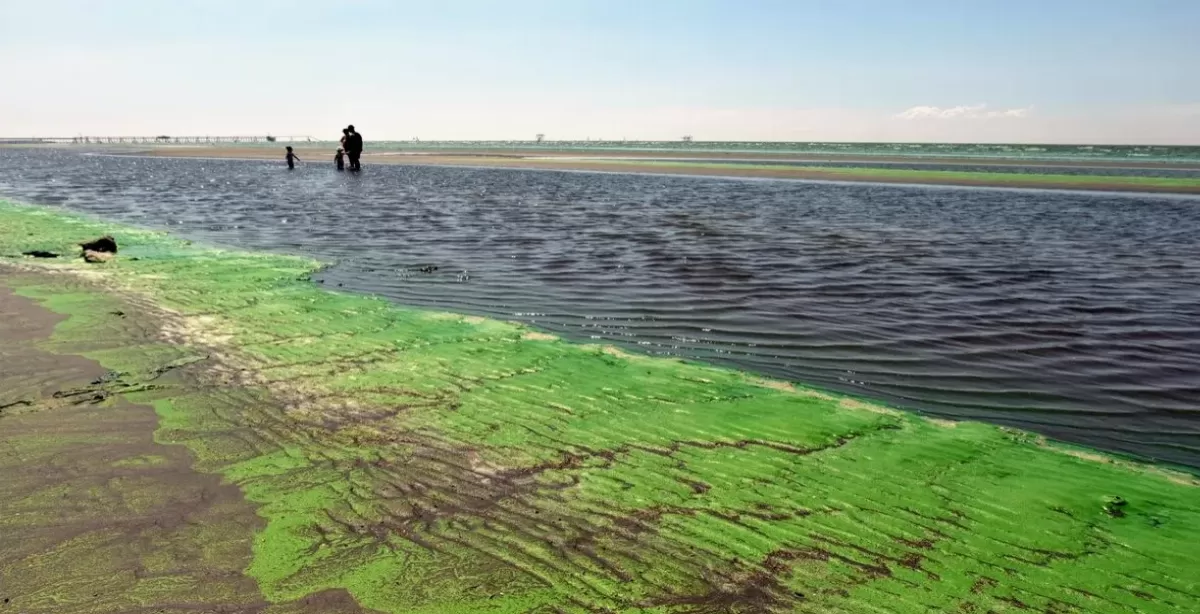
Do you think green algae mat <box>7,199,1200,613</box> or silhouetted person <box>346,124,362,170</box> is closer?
green algae mat <box>7,199,1200,613</box>

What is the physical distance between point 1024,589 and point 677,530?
1.94 m

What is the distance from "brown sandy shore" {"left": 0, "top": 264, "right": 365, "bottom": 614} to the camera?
3.87m

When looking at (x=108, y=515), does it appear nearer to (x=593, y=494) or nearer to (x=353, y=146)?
(x=593, y=494)

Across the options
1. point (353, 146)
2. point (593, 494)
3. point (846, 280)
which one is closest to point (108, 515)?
point (593, 494)

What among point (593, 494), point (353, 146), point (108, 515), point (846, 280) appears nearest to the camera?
point (108, 515)

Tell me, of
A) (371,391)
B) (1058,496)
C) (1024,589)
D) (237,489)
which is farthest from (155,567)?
(1058,496)

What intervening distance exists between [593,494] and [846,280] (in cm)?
1013

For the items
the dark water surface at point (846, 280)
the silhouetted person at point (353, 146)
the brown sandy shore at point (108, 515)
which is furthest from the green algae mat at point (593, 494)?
the silhouetted person at point (353, 146)

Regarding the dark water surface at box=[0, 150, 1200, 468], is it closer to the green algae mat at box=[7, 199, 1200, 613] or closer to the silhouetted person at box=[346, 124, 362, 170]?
the green algae mat at box=[7, 199, 1200, 613]

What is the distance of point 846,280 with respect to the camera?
45.8ft

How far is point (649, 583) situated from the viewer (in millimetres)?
4109

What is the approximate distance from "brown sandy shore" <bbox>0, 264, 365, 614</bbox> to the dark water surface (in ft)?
17.7

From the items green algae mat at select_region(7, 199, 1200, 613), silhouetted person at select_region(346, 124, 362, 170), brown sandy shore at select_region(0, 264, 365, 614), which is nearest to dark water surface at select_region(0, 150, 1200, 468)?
green algae mat at select_region(7, 199, 1200, 613)

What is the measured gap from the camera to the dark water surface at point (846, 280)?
325 inches
